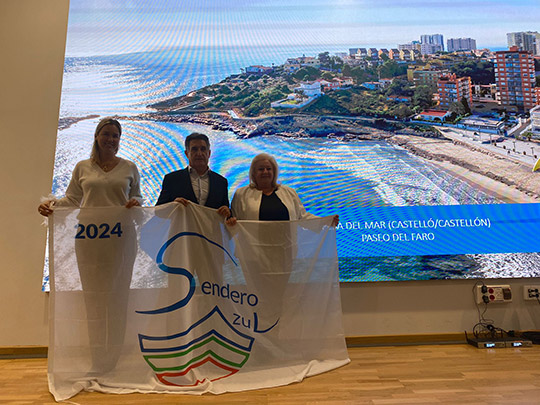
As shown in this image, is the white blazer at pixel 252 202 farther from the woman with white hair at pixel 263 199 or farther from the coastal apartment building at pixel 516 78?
the coastal apartment building at pixel 516 78

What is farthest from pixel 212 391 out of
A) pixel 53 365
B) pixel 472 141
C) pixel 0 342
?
pixel 472 141

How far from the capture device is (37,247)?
3172 mm

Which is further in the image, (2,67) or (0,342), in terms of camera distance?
(2,67)

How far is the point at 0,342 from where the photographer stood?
3.10 metres

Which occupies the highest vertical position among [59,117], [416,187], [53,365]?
[59,117]

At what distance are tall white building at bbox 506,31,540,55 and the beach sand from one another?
906 mm

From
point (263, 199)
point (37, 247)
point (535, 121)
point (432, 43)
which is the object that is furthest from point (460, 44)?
point (37, 247)

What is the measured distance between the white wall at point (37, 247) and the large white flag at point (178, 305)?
773mm

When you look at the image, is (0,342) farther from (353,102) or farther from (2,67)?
(353,102)

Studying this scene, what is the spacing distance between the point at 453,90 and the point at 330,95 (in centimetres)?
97

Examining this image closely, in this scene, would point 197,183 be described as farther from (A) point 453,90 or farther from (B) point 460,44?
(B) point 460,44

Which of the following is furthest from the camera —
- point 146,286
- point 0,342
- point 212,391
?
point 0,342

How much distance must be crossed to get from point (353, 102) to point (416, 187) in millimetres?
797

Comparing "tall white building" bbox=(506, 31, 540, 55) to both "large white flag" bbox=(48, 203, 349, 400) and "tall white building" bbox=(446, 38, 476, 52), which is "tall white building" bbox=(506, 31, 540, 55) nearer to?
"tall white building" bbox=(446, 38, 476, 52)
